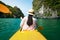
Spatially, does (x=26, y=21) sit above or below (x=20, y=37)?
above

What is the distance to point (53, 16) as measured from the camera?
127 meters

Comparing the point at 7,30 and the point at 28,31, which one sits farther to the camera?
the point at 7,30

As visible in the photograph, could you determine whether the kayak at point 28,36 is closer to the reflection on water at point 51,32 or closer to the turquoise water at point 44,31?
the turquoise water at point 44,31

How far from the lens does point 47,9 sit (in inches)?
5369

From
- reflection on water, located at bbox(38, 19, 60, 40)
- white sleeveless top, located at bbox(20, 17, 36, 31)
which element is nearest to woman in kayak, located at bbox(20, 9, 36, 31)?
white sleeveless top, located at bbox(20, 17, 36, 31)

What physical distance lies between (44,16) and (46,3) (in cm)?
1217

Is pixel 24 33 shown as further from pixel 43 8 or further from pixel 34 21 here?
pixel 43 8

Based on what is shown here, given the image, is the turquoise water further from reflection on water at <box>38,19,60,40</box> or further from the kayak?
the kayak


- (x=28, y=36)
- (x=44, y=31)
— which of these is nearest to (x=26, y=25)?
(x=28, y=36)

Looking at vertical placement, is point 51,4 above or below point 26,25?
above

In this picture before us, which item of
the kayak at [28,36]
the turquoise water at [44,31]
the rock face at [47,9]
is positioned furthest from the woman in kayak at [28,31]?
the rock face at [47,9]

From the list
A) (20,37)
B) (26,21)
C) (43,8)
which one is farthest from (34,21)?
(43,8)

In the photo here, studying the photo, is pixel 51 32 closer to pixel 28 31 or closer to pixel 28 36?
pixel 28 31

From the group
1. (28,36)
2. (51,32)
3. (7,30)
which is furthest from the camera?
(7,30)
